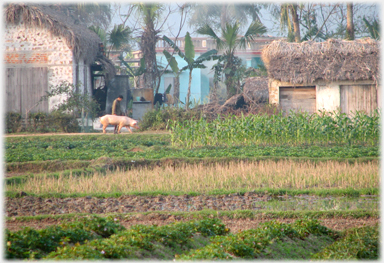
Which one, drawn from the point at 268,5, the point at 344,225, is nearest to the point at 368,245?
the point at 344,225

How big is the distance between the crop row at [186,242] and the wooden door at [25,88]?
46.9 ft

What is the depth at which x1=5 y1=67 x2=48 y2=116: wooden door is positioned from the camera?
689 inches

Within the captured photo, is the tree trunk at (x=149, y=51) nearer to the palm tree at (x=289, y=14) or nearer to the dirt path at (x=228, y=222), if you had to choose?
the palm tree at (x=289, y=14)

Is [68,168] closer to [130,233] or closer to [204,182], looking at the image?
[204,182]

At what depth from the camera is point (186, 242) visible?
13.8 feet

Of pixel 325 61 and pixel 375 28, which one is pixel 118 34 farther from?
pixel 375 28

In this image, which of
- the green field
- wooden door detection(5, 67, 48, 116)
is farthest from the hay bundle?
wooden door detection(5, 67, 48, 116)

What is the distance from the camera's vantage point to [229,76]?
2170 cm

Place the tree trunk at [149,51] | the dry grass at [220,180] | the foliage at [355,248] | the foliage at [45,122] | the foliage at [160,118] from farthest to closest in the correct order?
the tree trunk at [149,51] < the foliage at [160,118] < the foliage at [45,122] < the dry grass at [220,180] < the foliage at [355,248]

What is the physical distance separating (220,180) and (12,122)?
11.8 meters

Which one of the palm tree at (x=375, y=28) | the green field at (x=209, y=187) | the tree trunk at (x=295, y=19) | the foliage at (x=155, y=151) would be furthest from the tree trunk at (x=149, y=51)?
the palm tree at (x=375, y=28)

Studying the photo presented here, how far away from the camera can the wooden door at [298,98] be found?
17344 mm

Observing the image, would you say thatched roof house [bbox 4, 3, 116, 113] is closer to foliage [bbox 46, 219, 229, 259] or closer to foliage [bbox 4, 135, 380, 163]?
foliage [bbox 4, 135, 380, 163]

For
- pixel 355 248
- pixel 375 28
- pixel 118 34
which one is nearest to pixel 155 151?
pixel 355 248
